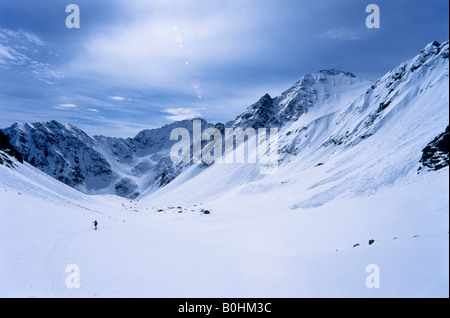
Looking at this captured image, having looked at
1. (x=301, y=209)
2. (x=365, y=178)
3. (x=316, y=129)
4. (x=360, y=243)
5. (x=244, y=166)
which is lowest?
(x=360, y=243)

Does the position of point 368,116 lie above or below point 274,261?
above

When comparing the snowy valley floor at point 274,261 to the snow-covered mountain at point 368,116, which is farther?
the snow-covered mountain at point 368,116

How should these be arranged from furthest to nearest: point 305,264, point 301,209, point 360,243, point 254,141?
point 254,141 < point 301,209 < point 360,243 < point 305,264

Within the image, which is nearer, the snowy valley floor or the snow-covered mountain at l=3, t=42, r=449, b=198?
the snowy valley floor

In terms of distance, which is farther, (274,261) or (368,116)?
(368,116)

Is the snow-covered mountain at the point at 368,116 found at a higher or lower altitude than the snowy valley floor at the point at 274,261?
higher

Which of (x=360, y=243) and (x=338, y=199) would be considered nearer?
(x=360, y=243)

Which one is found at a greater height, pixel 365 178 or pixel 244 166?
pixel 244 166

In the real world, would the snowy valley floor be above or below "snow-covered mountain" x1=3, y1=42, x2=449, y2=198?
below
